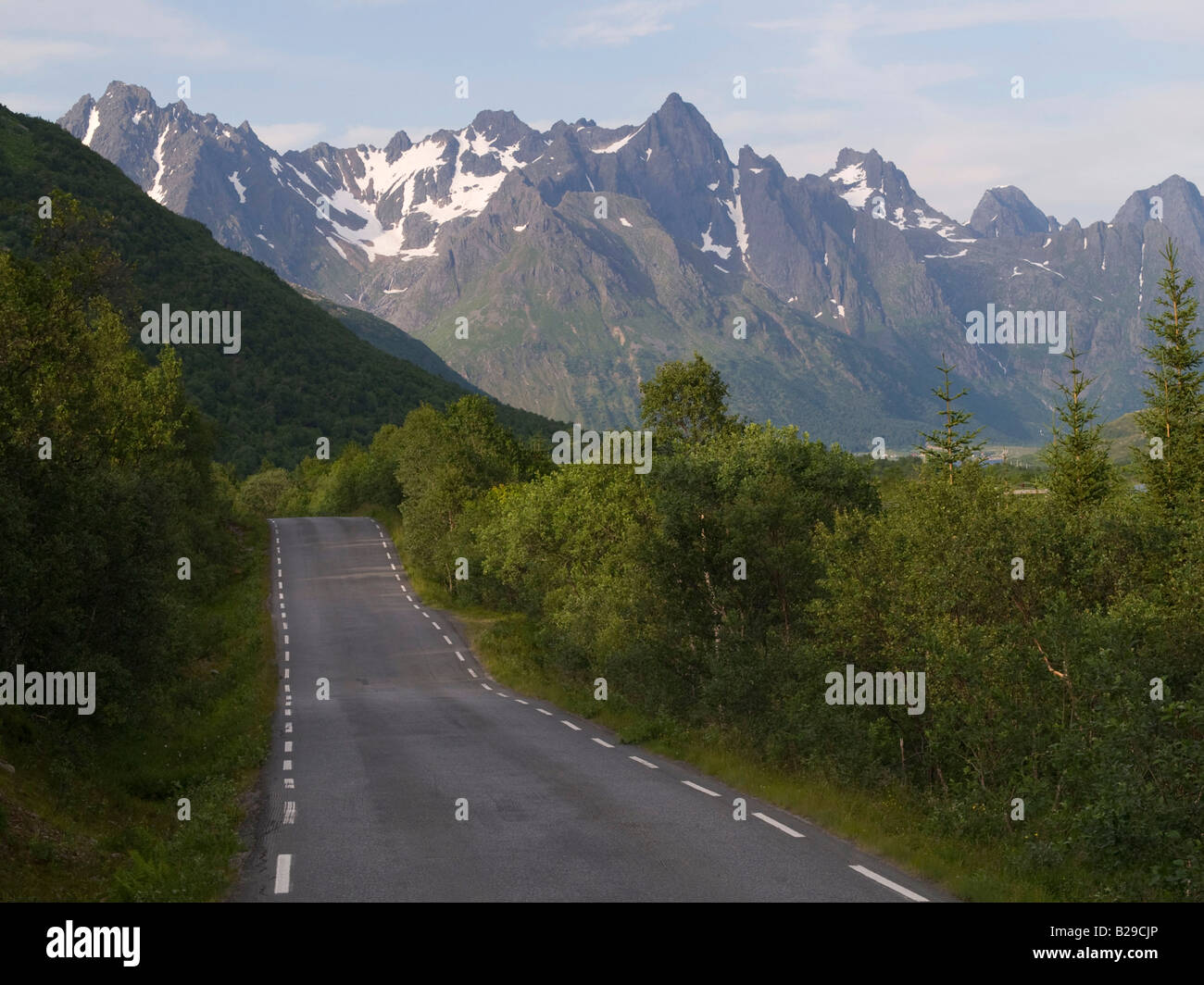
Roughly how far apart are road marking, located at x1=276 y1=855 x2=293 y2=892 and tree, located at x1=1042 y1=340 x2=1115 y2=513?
1565 inches

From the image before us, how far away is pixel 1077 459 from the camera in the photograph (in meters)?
46.4

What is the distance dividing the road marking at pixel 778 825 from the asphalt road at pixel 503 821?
0.12ft

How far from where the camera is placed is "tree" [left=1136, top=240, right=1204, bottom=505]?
4041 cm

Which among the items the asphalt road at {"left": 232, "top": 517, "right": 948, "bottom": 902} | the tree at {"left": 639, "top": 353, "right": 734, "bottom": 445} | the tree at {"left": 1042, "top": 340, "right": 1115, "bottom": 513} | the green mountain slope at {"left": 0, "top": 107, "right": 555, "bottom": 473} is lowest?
the asphalt road at {"left": 232, "top": 517, "right": 948, "bottom": 902}

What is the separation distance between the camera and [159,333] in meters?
110

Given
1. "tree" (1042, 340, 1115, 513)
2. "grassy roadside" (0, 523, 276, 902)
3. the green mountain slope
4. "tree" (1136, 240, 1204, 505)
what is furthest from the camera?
the green mountain slope

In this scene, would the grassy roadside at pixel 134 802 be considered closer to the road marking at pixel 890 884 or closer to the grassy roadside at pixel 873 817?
the road marking at pixel 890 884

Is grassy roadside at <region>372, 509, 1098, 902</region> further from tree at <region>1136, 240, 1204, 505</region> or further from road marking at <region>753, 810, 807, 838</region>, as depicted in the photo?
tree at <region>1136, 240, 1204, 505</region>

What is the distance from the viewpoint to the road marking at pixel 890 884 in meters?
11.2

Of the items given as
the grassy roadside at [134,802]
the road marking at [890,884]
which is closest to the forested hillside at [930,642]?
the road marking at [890,884]

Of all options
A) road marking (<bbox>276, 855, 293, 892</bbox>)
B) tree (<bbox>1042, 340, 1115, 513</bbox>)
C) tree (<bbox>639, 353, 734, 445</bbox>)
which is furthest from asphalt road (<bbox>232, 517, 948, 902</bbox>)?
tree (<bbox>1042, 340, 1115, 513</bbox>)
